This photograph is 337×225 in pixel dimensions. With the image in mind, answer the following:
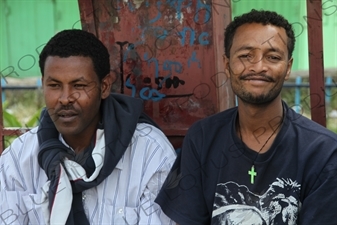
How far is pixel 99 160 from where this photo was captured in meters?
2.43

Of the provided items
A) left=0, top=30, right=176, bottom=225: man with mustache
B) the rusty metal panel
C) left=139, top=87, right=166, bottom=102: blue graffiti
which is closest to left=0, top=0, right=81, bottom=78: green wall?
the rusty metal panel

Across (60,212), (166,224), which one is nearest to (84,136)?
(60,212)

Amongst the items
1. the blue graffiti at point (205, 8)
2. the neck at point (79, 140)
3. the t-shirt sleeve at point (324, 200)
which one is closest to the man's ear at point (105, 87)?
the neck at point (79, 140)

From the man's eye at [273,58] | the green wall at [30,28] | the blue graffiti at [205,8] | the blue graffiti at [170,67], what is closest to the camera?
the man's eye at [273,58]

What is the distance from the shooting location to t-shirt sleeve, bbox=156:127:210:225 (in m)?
2.32

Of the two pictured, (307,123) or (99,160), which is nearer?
(307,123)

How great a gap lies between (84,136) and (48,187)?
0.98 feet

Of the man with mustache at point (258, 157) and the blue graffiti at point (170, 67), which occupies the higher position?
the blue graffiti at point (170, 67)

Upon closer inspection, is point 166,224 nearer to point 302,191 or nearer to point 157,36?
point 302,191

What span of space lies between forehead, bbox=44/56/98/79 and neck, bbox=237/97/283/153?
28.3 inches

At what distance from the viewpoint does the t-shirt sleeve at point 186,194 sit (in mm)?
2323

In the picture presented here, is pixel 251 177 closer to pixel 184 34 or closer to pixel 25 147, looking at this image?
pixel 184 34

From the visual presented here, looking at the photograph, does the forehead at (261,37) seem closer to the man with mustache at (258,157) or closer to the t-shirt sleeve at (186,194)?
the man with mustache at (258,157)

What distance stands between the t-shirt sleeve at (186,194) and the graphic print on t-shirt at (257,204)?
8cm
